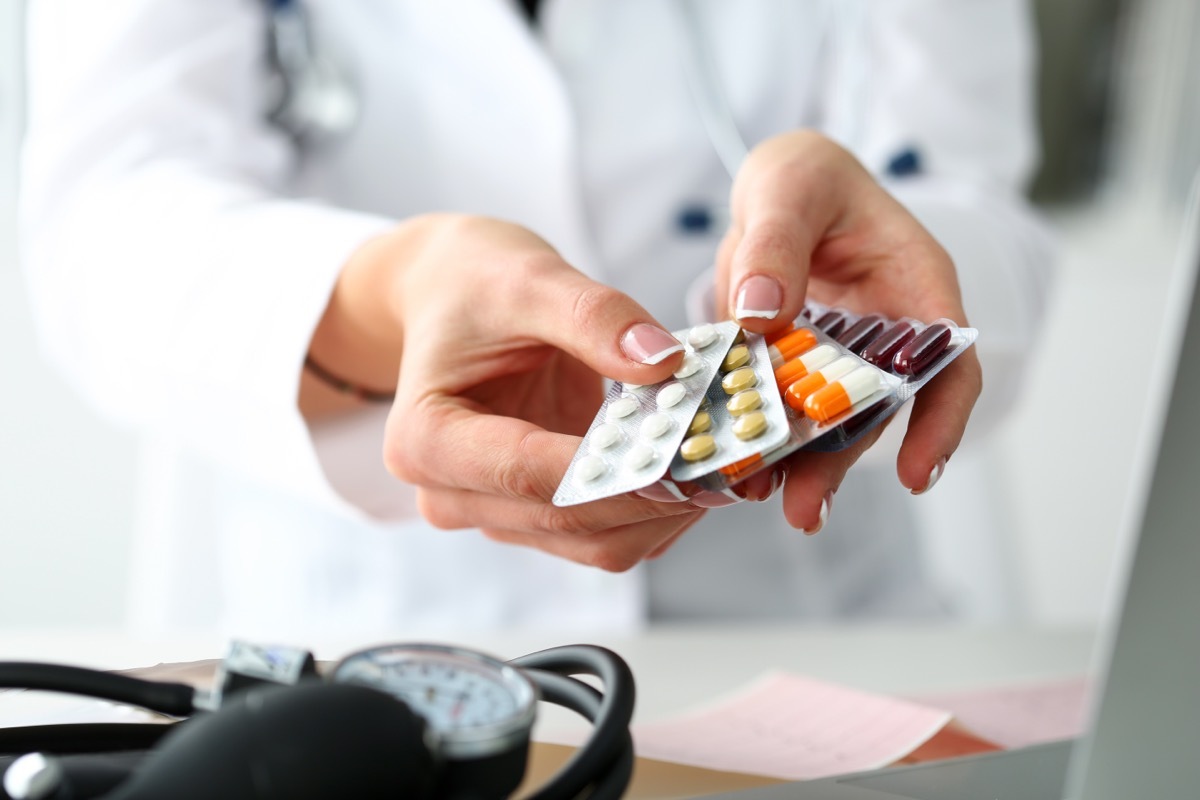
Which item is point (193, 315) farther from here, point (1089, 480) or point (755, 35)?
point (1089, 480)

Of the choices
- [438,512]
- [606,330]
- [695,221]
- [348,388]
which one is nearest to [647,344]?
[606,330]

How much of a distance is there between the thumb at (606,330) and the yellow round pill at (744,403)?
3 cm

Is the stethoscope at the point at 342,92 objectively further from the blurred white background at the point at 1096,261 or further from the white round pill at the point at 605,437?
the blurred white background at the point at 1096,261

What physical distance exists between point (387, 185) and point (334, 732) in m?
0.53

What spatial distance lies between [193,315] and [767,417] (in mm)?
335

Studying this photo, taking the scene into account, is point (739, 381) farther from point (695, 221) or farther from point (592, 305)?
point (695, 221)

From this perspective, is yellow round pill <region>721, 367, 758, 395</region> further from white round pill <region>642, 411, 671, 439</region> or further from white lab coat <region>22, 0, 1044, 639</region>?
white lab coat <region>22, 0, 1044, 639</region>

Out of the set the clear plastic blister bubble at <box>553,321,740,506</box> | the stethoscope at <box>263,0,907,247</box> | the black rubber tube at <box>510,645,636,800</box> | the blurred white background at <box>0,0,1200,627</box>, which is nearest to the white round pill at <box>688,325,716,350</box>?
the clear plastic blister bubble at <box>553,321,740,506</box>

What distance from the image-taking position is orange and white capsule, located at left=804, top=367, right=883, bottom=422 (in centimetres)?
28

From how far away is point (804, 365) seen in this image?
31 centimetres

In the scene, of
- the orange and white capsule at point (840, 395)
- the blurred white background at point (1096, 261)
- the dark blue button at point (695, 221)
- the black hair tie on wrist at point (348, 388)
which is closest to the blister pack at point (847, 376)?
the orange and white capsule at point (840, 395)

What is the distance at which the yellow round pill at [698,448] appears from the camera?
270 millimetres

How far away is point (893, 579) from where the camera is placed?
0.77 meters

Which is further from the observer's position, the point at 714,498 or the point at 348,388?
the point at 348,388
